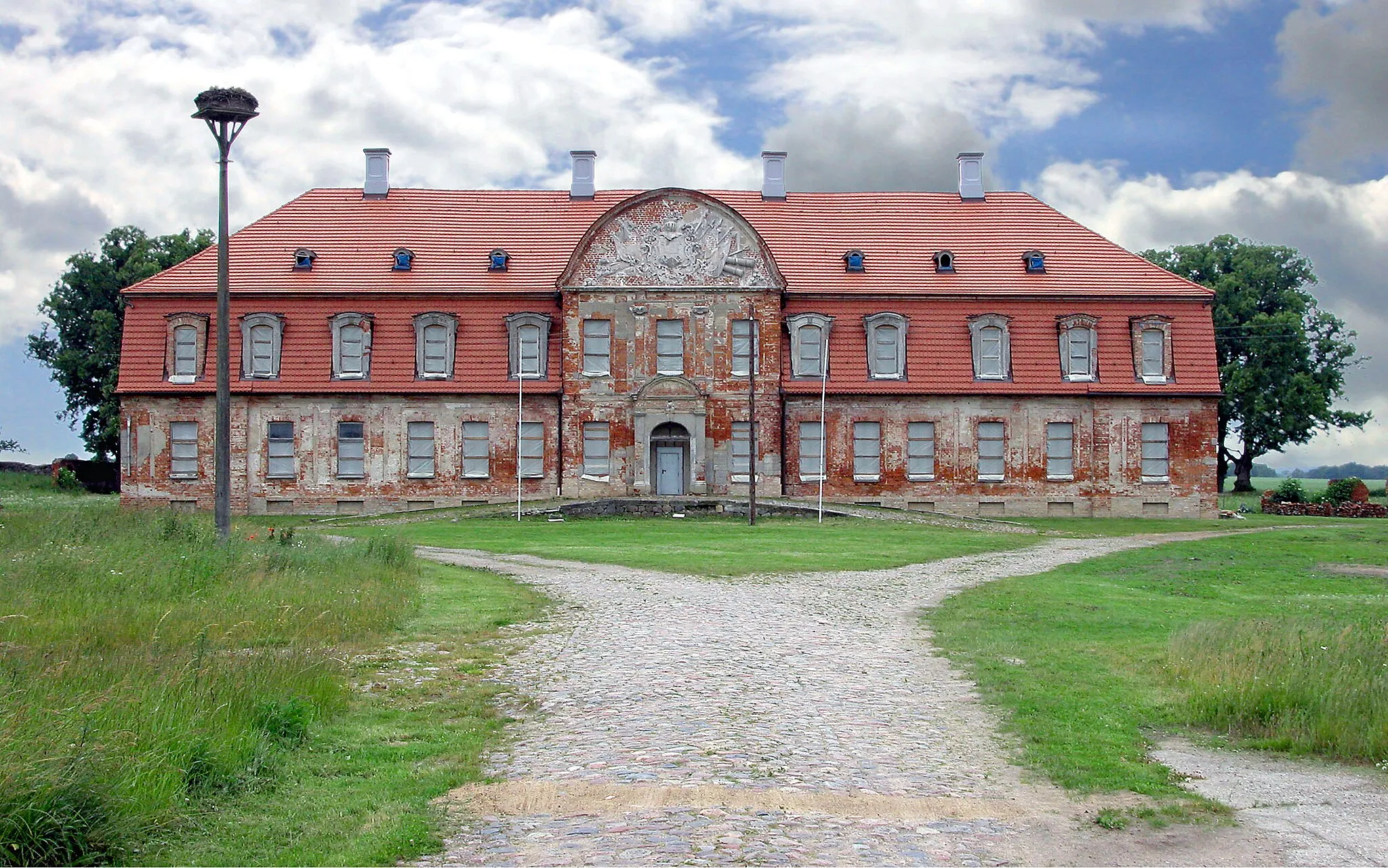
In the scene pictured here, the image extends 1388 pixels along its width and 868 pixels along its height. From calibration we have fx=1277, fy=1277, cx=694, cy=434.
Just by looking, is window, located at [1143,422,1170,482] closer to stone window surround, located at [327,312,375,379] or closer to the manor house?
the manor house

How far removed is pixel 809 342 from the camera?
4738 centimetres

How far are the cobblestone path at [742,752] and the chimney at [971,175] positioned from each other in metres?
38.6

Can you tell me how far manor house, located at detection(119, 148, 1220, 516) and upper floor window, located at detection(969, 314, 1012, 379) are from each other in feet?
0.22

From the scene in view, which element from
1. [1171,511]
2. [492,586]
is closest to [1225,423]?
[1171,511]

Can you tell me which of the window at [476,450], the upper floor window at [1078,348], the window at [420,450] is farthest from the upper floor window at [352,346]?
the upper floor window at [1078,348]

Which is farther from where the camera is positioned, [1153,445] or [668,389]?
[1153,445]

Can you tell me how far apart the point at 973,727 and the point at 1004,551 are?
21.5 meters

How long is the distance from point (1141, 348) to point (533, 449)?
75.2 ft

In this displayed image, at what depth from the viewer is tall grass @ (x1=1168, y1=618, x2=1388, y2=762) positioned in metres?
10.1

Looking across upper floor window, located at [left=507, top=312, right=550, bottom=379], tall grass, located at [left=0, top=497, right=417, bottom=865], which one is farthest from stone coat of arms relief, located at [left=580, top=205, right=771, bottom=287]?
tall grass, located at [left=0, top=497, right=417, bottom=865]

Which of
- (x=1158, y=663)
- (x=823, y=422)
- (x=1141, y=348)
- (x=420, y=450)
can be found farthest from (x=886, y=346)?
(x=1158, y=663)

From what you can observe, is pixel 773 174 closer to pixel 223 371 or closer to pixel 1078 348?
pixel 1078 348

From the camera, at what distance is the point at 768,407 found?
Result: 153 feet

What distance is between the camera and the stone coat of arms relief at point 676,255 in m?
46.4
